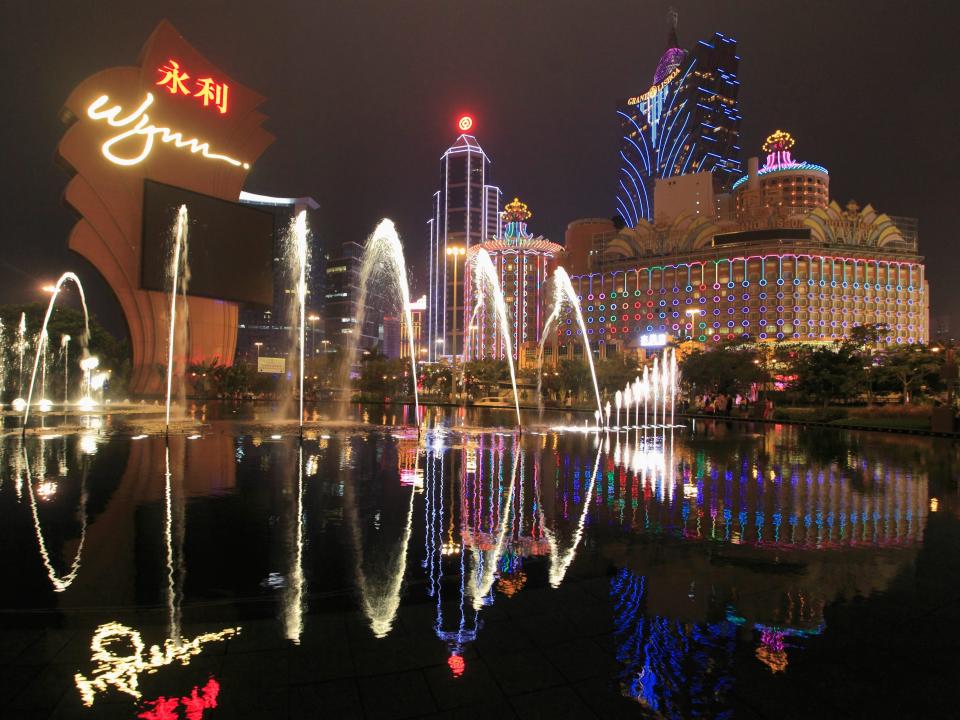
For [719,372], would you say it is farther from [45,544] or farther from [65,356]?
[65,356]

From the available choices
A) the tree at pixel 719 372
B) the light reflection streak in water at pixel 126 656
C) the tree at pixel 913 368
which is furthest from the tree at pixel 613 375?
the light reflection streak in water at pixel 126 656

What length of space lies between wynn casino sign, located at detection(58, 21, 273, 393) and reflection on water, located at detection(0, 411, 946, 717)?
43907mm

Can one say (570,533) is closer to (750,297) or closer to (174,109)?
(174,109)

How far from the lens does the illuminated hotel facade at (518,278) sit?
156 meters

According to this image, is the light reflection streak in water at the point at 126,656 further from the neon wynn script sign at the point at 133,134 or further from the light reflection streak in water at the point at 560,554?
the neon wynn script sign at the point at 133,134

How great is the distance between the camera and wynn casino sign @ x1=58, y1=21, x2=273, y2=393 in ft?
162

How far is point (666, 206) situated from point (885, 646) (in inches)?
6213

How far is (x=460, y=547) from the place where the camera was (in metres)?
7.16

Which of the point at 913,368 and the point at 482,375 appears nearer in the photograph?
the point at 913,368

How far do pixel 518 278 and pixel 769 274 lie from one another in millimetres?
62559

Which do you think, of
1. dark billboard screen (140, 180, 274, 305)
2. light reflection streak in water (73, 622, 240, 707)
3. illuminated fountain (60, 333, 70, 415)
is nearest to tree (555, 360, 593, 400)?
dark billboard screen (140, 180, 274, 305)

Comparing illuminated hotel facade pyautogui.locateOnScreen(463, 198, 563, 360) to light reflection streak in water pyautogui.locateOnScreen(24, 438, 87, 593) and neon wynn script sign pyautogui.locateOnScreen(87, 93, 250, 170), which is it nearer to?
neon wynn script sign pyautogui.locateOnScreen(87, 93, 250, 170)

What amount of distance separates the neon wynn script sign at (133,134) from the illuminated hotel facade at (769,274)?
73548 millimetres

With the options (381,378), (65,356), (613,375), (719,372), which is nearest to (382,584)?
(719,372)
